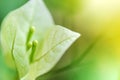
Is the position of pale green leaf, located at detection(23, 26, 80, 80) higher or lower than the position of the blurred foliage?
lower

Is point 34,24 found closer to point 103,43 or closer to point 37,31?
point 37,31

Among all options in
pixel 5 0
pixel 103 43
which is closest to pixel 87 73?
pixel 103 43

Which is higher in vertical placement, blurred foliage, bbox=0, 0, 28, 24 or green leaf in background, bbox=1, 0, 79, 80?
blurred foliage, bbox=0, 0, 28, 24

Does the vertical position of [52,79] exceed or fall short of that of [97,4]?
it falls short

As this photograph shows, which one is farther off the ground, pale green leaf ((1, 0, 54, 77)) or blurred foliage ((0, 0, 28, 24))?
blurred foliage ((0, 0, 28, 24))

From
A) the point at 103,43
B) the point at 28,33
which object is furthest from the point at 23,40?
the point at 103,43
